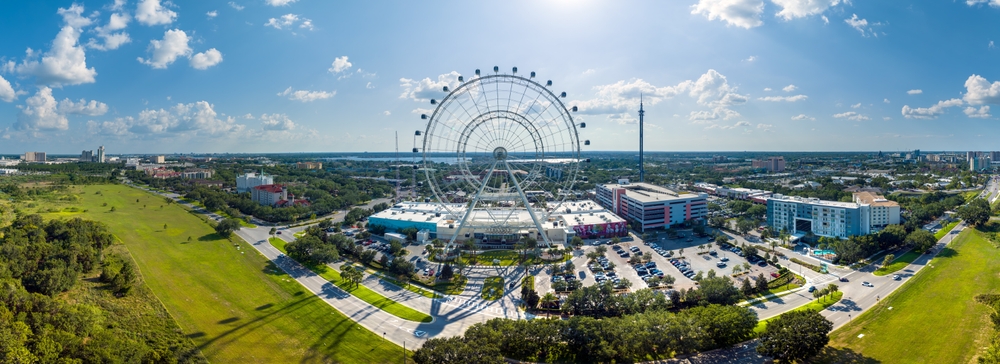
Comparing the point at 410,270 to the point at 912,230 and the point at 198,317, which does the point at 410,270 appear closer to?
the point at 198,317

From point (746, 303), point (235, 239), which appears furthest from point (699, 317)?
point (235, 239)

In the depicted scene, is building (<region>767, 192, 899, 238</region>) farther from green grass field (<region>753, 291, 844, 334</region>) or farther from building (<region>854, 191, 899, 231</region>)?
green grass field (<region>753, 291, 844, 334</region>)

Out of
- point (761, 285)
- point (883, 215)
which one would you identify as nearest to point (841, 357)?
point (761, 285)

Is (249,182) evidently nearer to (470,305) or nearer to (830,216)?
(470,305)

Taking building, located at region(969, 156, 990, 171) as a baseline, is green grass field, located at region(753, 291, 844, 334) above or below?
below

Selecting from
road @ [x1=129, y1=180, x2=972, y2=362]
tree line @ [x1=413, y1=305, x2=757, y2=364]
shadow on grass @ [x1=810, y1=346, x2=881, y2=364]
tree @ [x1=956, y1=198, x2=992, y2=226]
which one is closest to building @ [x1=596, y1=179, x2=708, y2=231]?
road @ [x1=129, y1=180, x2=972, y2=362]

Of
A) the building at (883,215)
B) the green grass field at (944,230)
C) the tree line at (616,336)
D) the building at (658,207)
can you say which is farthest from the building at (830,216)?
the tree line at (616,336)
